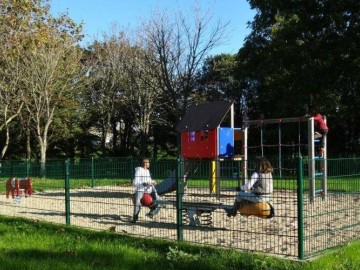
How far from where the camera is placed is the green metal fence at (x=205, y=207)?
834 cm

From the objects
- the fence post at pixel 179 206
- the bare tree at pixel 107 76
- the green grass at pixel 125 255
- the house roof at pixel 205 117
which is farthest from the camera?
the bare tree at pixel 107 76

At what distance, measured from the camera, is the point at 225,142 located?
16.4 meters

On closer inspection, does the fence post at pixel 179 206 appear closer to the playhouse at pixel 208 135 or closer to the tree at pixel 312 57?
the playhouse at pixel 208 135

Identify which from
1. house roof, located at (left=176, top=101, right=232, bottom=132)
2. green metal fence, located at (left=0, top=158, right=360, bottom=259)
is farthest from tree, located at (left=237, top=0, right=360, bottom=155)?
green metal fence, located at (left=0, top=158, right=360, bottom=259)

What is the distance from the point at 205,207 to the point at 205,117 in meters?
7.66

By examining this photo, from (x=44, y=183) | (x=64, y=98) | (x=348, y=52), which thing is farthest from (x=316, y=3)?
(x=64, y=98)

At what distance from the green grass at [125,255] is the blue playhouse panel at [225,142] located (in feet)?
25.3

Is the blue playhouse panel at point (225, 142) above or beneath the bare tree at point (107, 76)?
beneath

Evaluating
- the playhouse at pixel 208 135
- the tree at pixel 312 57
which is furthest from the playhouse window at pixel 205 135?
the tree at pixel 312 57

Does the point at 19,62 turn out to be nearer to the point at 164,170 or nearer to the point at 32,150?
the point at 32,150

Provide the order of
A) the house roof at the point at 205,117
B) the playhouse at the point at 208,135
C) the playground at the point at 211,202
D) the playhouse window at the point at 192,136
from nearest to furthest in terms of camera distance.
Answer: the playground at the point at 211,202
the playhouse at the point at 208,135
the house roof at the point at 205,117
the playhouse window at the point at 192,136

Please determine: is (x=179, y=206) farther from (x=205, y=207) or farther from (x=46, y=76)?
(x=46, y=76)

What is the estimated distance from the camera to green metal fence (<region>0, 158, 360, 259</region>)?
834cm

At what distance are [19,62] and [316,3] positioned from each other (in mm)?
18920
